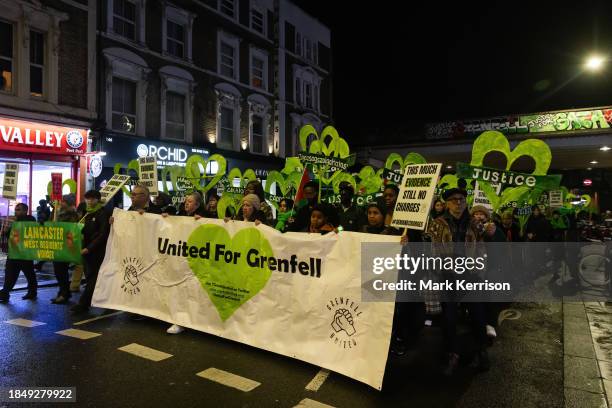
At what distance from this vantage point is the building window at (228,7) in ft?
69.4

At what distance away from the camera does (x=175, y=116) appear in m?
18.9

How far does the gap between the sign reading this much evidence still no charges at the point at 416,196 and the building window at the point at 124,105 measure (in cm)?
1452

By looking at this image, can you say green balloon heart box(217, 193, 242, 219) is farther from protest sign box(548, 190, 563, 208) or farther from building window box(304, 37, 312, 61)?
building window box(304, 37, 312, 61)

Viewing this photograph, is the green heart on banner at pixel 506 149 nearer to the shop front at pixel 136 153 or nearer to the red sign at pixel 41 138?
the shop front at pixel 136 153

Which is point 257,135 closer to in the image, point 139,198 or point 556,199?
point 556,199

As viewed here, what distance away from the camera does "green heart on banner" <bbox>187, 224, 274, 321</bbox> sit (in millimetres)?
4926

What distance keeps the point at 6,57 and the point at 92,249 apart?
33.6ft

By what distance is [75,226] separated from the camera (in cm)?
718

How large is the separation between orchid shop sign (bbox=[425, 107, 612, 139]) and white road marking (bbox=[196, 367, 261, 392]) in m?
23.2

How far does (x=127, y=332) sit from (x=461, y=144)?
79.1 feet

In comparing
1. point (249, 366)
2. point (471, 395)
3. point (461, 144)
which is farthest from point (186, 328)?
point (461, 144)

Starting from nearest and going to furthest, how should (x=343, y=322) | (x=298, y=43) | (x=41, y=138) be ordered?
(x=343, y=322) → (x=41, y=138) → (x=298, y=43)

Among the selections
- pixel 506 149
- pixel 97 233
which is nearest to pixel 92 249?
pixel 97 233

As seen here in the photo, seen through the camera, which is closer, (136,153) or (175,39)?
(136,153)
